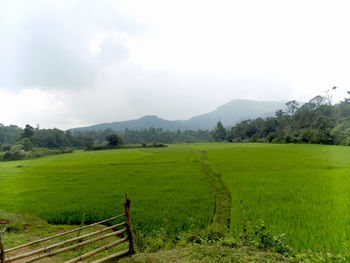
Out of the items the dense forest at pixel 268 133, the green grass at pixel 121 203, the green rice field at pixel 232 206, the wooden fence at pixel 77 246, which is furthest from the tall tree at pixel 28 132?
the wooden fence at pixel 77 246

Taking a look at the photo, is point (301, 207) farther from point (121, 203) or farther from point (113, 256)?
point (121, 203)

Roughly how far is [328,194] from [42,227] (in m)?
11.3

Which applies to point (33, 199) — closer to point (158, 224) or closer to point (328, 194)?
point (158, 224)

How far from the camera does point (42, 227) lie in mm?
6430

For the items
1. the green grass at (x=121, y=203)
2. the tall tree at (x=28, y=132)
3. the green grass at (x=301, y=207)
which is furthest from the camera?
the tall tree at (x=28, y=132)

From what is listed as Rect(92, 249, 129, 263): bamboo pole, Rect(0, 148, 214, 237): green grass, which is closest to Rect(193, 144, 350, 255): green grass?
Rect(0, 148, 214, 237): green grass

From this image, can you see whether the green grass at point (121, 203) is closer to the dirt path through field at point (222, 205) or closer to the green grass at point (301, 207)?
the dirt path through field at point (222, 205)

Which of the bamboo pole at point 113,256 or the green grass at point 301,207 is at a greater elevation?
the bamboo pole at point 113,256

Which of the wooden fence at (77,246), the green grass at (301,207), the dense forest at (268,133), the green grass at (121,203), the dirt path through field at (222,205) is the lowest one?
the dirt path through field at (222,205)

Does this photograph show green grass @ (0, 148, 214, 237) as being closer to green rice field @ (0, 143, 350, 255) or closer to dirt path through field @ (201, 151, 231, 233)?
green rice field @ (0, 143, 350, 255)

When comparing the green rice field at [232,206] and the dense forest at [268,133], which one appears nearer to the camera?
the green rice field at [232,206]

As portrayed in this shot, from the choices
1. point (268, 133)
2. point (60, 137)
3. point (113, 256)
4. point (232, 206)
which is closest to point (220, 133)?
point (268, 133)

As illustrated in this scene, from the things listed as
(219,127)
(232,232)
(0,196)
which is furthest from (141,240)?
(219,127)

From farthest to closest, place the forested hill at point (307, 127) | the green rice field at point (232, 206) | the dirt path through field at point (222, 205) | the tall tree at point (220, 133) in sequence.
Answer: the tall tree at point (220, 133) → the forested hill at point (307, 127) → the dirt path through field at point (222, 205) → the green rice field at point (232, 206)
